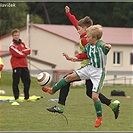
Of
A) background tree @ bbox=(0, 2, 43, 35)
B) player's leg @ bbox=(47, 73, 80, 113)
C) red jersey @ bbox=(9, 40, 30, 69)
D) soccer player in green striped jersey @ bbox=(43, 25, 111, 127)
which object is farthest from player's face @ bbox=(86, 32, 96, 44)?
background tree @ bbox=(0, 2, 43, 35)

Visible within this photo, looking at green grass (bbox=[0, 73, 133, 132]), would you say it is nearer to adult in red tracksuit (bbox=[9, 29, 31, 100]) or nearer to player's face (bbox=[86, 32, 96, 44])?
player's face (bbox=[86, 32, 96, 44])

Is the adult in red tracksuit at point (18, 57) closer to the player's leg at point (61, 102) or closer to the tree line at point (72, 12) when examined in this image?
the player's leg at point (61, 102)

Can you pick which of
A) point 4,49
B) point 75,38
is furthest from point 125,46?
point 4,49

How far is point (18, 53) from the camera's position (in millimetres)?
14766

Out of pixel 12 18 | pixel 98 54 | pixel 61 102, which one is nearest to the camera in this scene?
pixel 98 54

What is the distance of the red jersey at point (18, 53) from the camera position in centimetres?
1474

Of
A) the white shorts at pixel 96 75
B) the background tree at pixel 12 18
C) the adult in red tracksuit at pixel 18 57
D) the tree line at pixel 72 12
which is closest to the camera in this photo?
the white shorts at pixel 96 75

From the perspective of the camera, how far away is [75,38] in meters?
44.3

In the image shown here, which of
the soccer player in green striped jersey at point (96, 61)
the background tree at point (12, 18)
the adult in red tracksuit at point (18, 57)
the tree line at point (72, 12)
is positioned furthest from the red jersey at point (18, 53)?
the tree line at point (72, 12)

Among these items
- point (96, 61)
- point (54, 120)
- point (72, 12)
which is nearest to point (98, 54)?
point (96, 61)

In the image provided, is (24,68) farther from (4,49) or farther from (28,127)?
(4,49)

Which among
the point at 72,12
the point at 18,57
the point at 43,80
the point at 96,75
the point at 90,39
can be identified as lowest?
the point at 43,80

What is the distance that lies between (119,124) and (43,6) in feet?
192

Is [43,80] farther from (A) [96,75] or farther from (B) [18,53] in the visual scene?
(B) [18,53]
